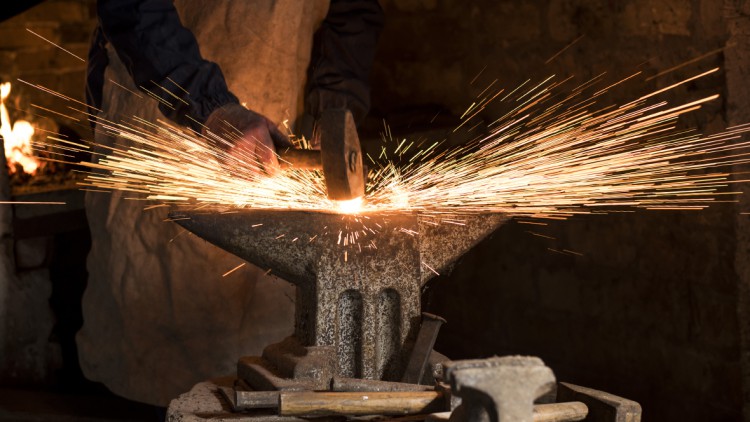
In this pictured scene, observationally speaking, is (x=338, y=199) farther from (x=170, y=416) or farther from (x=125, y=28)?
(x=125, y=28)

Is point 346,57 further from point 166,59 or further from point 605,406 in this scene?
point 605,406

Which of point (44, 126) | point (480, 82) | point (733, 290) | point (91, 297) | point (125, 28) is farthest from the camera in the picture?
point (44, 126)

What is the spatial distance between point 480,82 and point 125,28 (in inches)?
85.4

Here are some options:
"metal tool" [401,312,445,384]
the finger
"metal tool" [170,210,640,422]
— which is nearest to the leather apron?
the finger

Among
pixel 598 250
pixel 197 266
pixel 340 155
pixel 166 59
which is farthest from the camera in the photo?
pixel 598 250

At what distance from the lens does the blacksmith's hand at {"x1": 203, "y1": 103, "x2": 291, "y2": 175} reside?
8.79 ft

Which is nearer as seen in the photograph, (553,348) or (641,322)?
(641,322)

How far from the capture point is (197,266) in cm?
350

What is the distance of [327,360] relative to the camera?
2.38m

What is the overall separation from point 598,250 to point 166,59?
2.03 m

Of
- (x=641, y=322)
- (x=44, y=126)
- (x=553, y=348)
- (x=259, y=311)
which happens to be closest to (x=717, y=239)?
(x=641, y=322)

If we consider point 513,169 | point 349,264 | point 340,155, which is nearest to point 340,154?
point 340,155

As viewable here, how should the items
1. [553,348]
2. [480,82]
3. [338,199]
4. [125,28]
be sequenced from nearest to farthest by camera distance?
[338,199] → [125,28] → [553,348] → [480,82]

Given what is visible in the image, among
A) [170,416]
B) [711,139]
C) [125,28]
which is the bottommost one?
[170,416]
